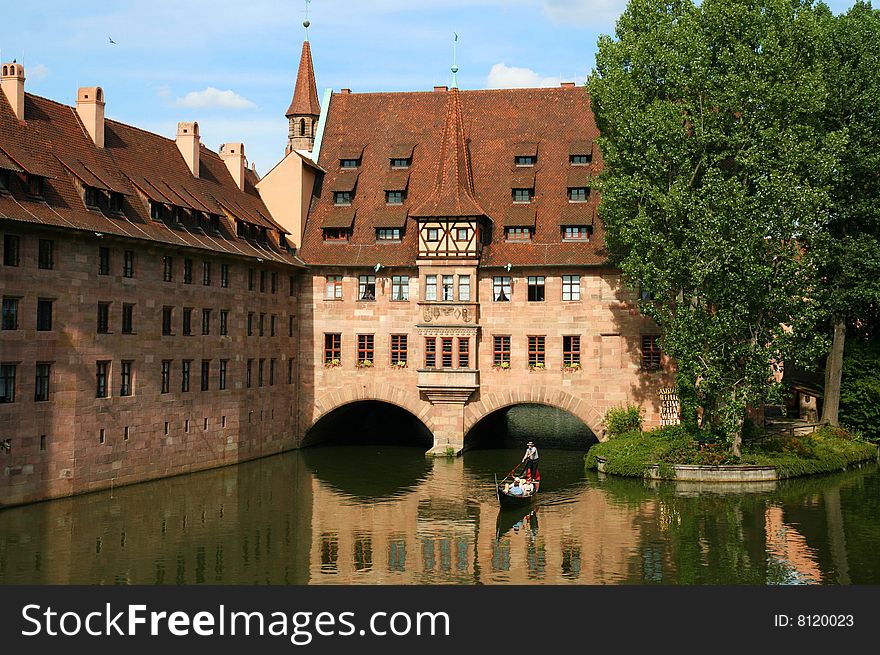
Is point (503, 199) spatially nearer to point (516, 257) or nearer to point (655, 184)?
point (516, 257)

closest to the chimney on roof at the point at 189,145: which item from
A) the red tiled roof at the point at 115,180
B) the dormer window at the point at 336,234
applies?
the red tiled roof at the point at 115,180

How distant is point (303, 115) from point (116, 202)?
2172cm

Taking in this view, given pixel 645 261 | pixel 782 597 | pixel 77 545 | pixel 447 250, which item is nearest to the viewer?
pixel 782 597

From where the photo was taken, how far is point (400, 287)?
184 feet

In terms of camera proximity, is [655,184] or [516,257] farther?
[516,257]

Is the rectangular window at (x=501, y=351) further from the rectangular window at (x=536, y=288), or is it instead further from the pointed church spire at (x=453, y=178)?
the pointed church spire at (x=453, y=178)

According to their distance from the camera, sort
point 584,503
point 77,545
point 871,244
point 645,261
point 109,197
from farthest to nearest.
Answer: point 871,244, point 645,261, point 109,197, point 584,503, point 77,545

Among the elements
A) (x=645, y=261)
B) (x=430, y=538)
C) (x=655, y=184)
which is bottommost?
(x=430, y=538)

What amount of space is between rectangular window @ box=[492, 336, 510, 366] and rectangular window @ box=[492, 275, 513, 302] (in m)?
2.01

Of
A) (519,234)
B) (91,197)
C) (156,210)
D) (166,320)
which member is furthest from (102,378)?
(519,234)

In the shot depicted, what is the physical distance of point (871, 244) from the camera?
167 feet

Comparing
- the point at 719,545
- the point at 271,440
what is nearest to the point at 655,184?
the point at 719,545

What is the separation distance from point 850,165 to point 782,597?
99.7ft

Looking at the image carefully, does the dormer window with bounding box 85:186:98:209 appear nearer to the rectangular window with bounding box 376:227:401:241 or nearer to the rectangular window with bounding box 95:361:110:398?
the rectangular window with bounding box 95:361:110:398
